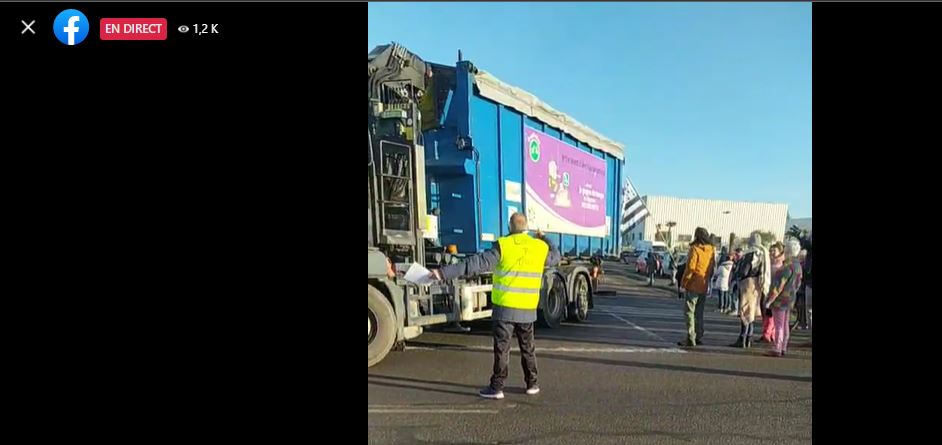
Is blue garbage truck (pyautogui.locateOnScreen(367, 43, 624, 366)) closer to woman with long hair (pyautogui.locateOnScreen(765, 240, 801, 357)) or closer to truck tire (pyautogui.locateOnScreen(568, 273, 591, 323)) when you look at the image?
truck tire (pyautogui.locateOnScreen(568, 273, 591, 323))

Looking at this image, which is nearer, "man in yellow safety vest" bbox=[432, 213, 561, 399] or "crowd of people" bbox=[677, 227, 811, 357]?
"man in yellow safety vest" bbox=[432, 213, 561, 399]

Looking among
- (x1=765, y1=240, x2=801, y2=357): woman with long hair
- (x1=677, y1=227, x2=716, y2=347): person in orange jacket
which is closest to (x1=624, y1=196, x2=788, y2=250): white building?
(x1=677, y1=227, x2=716, y2=347): person in orange jacket

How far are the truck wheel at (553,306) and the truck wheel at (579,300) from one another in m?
0.31

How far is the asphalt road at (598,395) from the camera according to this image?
13.2 feet

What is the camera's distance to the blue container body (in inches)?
293

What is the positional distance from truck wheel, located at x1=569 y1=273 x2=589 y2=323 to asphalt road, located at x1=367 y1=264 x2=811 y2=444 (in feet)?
5.02

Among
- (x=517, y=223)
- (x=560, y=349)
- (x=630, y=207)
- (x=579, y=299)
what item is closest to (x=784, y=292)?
(x=560, y=349)

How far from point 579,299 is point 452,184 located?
145 inches
